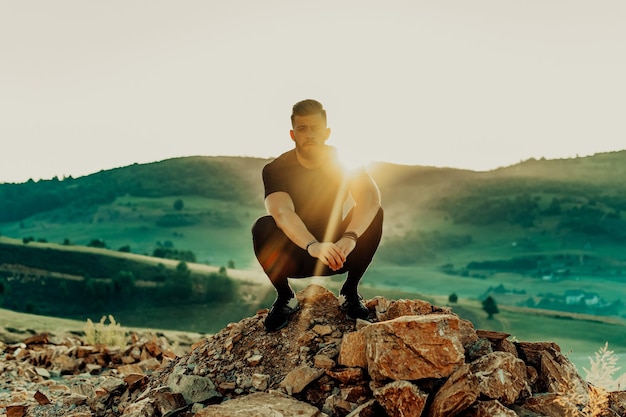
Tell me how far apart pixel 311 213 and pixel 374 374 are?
1713 millimetres

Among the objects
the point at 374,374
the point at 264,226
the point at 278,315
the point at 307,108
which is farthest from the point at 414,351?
the point at 307,108

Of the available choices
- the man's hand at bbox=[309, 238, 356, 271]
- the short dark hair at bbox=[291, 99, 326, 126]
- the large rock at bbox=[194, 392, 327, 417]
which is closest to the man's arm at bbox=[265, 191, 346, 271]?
the man's hand at bbox=[309, 238, 356, 271]

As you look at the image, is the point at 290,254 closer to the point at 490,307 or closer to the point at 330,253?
the point at 330,253

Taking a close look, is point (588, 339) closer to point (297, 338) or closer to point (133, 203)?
point (297, 338)

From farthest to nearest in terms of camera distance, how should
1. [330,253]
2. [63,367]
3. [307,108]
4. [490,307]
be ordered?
[490,307], [63,367], [307,108], [330,253]

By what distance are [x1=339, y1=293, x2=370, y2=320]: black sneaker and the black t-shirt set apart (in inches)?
26.9

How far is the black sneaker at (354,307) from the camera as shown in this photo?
6316 mm

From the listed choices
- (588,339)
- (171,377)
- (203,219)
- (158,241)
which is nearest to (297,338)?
(171,377)

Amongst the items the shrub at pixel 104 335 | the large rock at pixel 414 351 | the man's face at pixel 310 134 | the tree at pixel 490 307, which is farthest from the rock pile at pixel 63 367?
the tree at pixel 490 307

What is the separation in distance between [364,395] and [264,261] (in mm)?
1600

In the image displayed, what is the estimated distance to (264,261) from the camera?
6.14 metres

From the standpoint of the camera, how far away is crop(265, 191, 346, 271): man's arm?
537 cm

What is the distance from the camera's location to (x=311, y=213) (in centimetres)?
621

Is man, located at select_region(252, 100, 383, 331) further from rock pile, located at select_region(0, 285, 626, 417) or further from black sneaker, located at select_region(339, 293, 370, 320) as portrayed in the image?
rock pile, located at select_region(0, 285, 626, 417)
